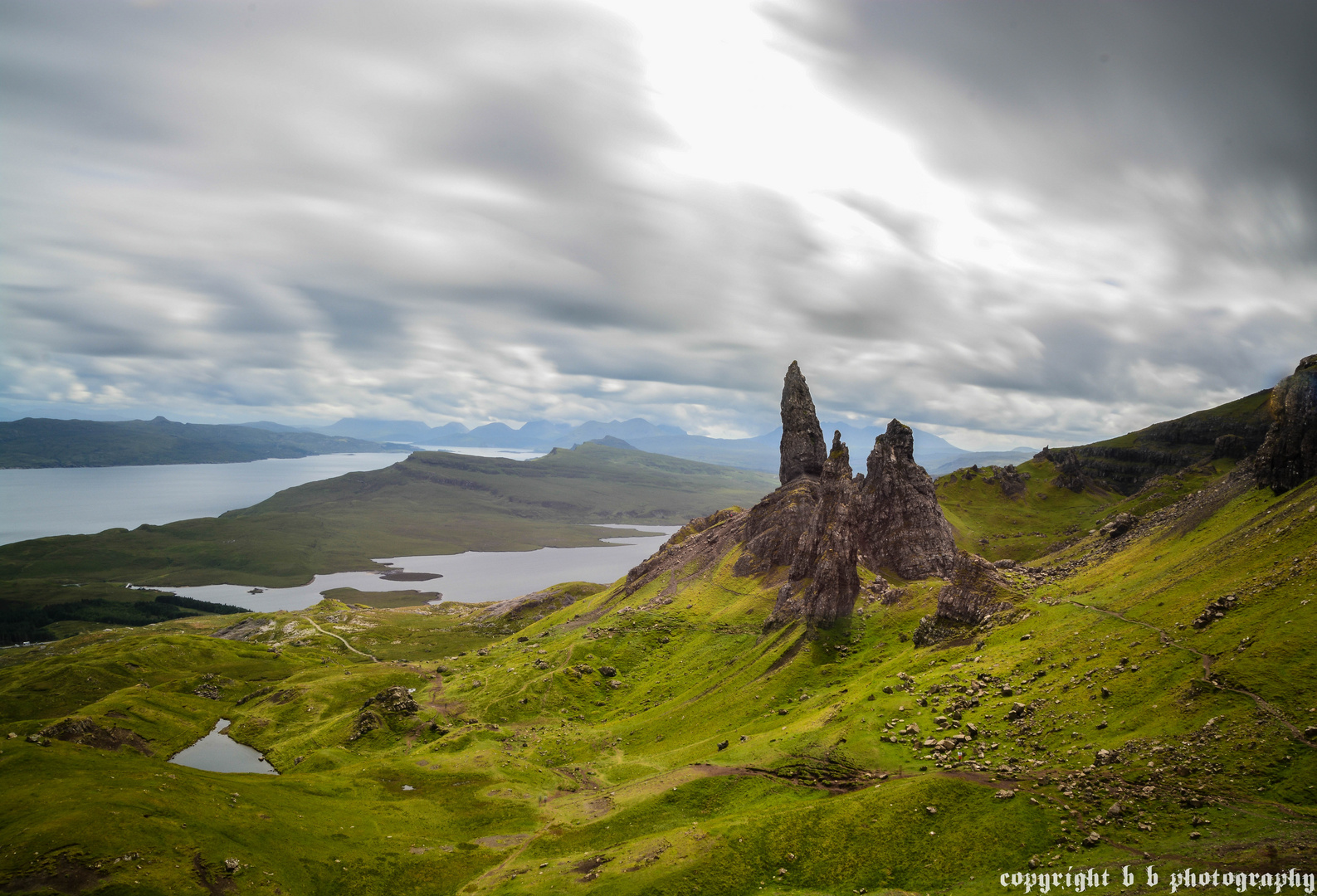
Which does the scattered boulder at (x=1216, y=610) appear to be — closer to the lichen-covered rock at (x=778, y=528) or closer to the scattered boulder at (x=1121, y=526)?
the scattered boulder at (x=1121, y=526)

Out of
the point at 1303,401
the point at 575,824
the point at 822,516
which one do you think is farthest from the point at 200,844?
the point at 1303,401

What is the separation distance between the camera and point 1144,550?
101125 mm

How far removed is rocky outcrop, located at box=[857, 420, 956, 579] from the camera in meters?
138

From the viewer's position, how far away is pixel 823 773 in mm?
70438

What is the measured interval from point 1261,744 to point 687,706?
81.3 metres

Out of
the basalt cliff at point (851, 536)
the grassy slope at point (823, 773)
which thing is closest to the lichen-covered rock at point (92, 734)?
the grassy slope at point (823, 773)

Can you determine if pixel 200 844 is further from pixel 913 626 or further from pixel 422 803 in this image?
pixel 913 626

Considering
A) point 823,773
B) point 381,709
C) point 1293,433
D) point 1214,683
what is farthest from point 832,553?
point 381,709

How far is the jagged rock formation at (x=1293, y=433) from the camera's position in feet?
267

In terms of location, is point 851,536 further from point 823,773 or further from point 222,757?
point 222,757

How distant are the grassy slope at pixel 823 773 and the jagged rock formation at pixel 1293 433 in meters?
5.00

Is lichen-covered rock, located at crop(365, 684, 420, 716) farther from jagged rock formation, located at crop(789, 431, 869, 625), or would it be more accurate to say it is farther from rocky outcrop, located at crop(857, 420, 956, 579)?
rocky outcrop, located at crop(857, 420, 956, 579)

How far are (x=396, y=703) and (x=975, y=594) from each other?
4483 inches

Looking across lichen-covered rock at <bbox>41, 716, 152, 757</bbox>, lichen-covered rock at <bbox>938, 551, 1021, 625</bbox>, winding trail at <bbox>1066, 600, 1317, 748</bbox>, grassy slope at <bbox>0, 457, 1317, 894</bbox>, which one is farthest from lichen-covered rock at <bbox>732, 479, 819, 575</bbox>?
lichen-covered rock at <bbox>41, 716, 152, 757</bbox>
